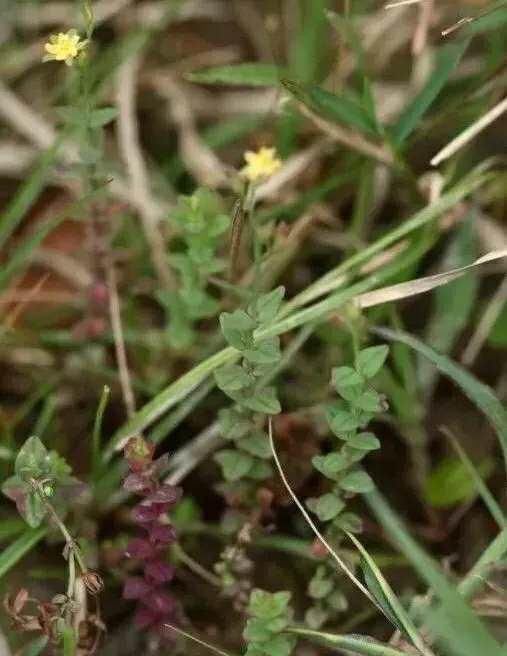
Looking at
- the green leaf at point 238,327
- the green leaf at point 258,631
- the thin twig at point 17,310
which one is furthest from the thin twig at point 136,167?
the green leaf at point 258,631

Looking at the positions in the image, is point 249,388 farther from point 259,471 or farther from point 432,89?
point 432,89

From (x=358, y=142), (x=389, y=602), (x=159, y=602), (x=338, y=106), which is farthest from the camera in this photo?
(x=358, y=142)

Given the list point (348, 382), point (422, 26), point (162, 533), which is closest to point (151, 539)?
point (162, 533)

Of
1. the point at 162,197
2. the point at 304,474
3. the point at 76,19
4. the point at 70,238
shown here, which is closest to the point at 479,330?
the point at 304,474

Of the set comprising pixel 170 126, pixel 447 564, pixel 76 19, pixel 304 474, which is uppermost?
pixel 76 19

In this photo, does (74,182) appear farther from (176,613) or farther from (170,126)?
(176,613)

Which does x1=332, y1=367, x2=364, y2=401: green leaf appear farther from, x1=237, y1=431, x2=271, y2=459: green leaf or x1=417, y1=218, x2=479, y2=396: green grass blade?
x1=417, y1=218, x2=479, y2=396: green grass blade
